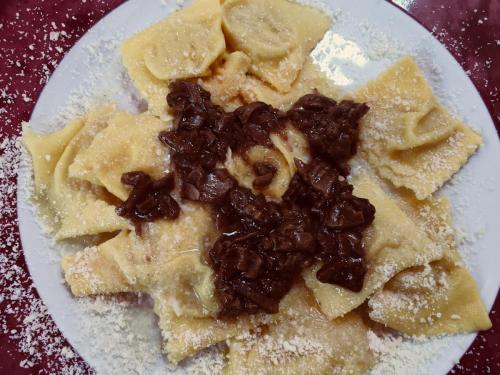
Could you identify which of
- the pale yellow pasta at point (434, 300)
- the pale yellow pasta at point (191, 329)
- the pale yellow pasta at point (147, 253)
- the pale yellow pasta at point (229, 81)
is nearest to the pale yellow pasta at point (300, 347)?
the pale yellow pasta at point (191, 329)

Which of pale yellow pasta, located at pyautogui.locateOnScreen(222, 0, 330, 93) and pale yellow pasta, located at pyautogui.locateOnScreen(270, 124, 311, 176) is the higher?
pale yellow pasta, located at pyautogui.locateOnScreen(222, 0, 330, 93)

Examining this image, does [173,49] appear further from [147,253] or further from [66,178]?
[147,253]

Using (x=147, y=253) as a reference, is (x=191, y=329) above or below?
below

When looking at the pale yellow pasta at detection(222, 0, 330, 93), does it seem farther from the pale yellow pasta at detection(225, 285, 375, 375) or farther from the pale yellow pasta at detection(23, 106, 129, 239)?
the pale yellow pasta at detection(225, 285, 375, 375)

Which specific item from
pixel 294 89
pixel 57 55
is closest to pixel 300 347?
pixel 294 89

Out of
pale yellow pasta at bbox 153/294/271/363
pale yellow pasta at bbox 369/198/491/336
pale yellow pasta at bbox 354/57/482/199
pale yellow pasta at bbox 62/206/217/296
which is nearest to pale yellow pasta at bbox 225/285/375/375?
pale yellow pasta at bbox 153/294/271/363

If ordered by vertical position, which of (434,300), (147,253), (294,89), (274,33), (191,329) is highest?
(274,33)

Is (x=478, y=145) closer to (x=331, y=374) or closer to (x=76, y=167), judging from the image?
(x=331, y=374)
